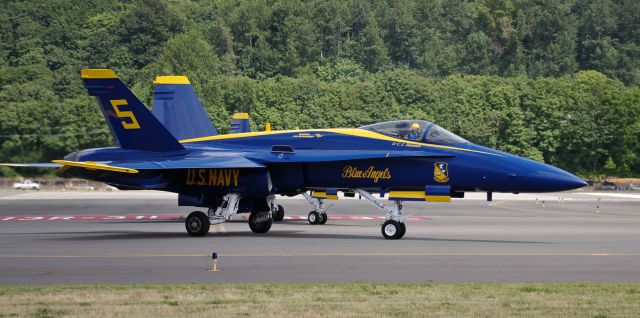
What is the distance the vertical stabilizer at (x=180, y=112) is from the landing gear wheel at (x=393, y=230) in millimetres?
8925

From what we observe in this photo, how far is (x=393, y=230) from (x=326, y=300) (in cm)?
1085

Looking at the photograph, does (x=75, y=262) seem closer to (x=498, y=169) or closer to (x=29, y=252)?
(x=29, y=252)

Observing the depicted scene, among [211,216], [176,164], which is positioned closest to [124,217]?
[211,216]

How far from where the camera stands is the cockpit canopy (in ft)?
84.3

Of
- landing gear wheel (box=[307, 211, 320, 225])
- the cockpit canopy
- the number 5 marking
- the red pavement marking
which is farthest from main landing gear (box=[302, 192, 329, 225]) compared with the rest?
the cockpit canopy

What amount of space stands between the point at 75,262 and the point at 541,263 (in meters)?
8.29

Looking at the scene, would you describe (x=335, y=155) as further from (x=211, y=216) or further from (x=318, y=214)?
(x=318, y=214)

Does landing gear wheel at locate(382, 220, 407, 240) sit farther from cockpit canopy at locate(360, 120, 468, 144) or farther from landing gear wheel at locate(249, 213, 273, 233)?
landing gear wheel at locate(249, 213, 273, 233)

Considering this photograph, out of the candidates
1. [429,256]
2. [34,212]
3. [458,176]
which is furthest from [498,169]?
[34,212]

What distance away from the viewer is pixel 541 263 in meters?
19.9

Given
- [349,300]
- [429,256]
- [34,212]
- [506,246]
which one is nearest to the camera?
[349,300]

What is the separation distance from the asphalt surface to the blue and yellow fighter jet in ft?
3.44

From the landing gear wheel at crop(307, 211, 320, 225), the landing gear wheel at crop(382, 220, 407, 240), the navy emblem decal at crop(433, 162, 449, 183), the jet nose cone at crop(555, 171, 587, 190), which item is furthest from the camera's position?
the landing gear wheel at crop(307, 211, 320, 225)

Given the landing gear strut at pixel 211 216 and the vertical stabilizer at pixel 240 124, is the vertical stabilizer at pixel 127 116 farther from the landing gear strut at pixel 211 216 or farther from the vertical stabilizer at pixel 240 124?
the vertical stabilizer at pixel 240 124
